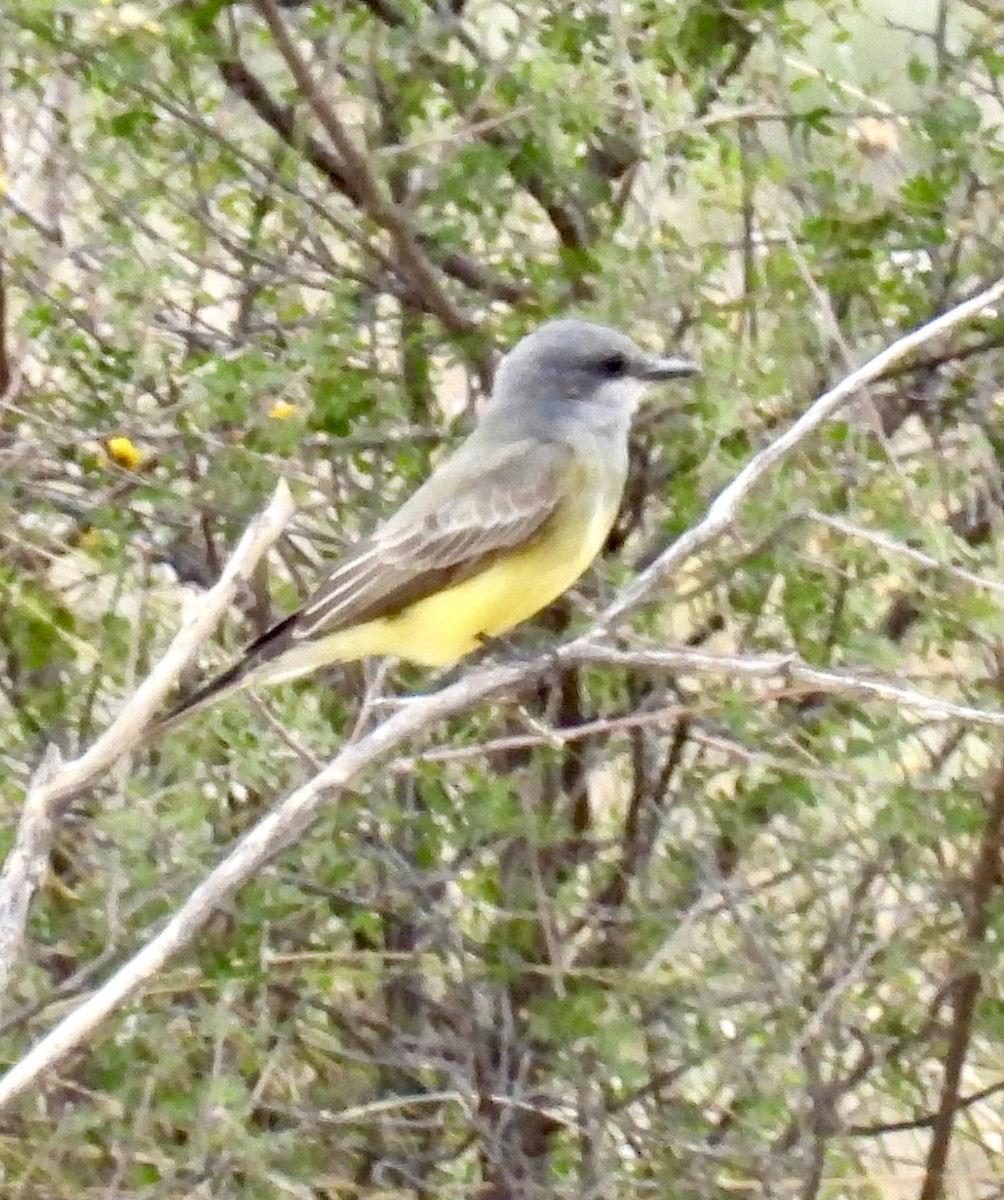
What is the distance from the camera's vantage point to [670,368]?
9.34 feet

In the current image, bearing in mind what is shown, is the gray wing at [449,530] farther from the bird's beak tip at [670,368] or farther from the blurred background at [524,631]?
the bird's beak tip at [670,368]

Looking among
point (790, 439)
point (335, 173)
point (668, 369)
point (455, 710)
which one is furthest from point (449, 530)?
point (790, 439)

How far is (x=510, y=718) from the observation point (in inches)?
127

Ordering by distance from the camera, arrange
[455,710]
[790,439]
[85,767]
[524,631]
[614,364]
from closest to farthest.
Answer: [85,767] < [790,439] < [455,710] < [614,364] < [524,631]

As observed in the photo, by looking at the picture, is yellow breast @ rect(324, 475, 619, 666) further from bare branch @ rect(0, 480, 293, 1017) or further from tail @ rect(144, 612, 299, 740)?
bare branch @ rect(0, 480, 293, 1017)

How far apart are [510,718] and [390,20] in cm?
112

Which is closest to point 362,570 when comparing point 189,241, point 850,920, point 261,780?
point 261,780

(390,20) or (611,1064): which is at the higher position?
(390,20)

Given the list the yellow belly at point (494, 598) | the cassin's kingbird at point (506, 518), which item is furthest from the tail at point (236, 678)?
the yellow belly at point (494, 598)

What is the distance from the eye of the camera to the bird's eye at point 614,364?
9.80 feet

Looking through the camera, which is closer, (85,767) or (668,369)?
(85,767)

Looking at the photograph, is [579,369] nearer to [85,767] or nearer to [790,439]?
[790,439]

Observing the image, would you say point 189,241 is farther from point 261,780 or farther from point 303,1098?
point 303,1098

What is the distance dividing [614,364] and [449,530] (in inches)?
14.1
